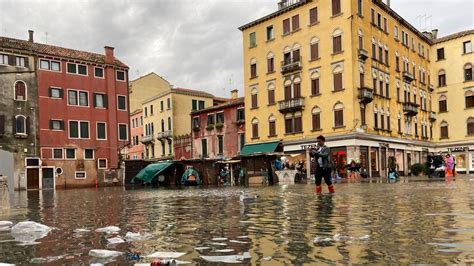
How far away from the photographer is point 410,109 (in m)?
51.8

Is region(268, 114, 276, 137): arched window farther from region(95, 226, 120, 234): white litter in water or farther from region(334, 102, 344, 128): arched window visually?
region(95, 226, 120, 234): white litter in water

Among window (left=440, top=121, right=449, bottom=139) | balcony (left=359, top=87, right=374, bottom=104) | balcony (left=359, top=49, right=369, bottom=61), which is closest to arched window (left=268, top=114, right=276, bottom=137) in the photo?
balcony (left=359, top=87, right=374, bottom=104)

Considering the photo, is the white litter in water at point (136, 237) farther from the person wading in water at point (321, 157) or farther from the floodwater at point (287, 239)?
the person wading in water at point (321, 157)

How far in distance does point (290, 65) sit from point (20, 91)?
27412 millimetres

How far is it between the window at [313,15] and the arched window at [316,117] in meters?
8.50

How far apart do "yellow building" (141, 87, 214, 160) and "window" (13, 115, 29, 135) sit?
72.0 ft

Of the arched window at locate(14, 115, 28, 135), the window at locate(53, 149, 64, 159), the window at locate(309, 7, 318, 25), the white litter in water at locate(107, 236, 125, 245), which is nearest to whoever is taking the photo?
the white litter in water at locate(107, 236, 125, 245)

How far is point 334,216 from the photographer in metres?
8.06

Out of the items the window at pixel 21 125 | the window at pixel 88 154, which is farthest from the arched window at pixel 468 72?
the window at pixel 21 125

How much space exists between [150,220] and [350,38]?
37.5 meters

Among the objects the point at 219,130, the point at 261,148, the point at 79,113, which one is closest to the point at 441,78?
the point at 261,148

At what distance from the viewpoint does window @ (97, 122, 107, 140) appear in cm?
5200

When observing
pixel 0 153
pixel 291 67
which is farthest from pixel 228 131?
pixel 0 153

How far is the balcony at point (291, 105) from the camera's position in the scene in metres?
46.6
